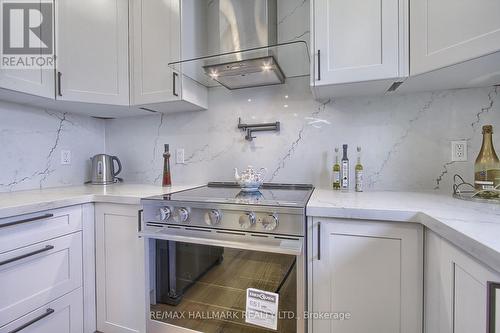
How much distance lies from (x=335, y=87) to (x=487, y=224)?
2.75ft

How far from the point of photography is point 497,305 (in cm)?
56

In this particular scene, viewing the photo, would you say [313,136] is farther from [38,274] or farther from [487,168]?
[38,274]

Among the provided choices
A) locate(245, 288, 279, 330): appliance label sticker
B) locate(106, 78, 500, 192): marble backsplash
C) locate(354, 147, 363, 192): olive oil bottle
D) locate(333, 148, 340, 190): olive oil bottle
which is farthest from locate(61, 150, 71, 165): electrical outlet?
locate(354, 147, 363, 192): olive oil bottle

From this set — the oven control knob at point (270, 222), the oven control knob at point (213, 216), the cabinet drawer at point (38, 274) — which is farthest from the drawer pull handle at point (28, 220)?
the oven control knob at point (270, 222)

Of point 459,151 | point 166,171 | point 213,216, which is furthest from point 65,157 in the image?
point 459,151

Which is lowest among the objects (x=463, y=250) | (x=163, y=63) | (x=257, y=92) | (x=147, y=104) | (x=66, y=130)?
(x=463, y=250)

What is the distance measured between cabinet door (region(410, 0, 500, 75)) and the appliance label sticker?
119cm

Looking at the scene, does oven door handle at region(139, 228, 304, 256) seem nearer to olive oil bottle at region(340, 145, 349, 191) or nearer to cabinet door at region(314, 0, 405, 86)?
olive oil bottle at region(340, 145, 349, 191)

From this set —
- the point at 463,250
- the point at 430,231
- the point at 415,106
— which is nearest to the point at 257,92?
the point at 415,106

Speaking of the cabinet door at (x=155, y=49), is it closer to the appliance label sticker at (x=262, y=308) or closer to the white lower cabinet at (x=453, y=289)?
Answer: the appliance label sticker at (x=262, y=308)

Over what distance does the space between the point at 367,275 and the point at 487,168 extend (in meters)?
0.81

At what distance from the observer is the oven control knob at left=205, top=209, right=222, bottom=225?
3.49 ft

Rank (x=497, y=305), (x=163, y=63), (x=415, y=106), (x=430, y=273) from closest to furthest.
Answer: (x=497, y=305), (x=430, y=273), (x=415, y=106), (x=163, y=63)

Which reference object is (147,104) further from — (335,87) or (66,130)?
(335,87)
